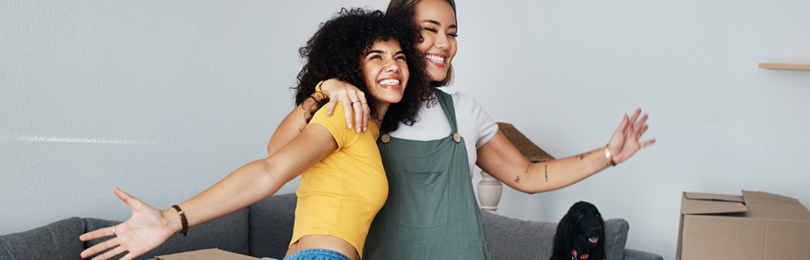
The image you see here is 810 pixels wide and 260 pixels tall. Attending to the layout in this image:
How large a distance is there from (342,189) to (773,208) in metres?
1.37

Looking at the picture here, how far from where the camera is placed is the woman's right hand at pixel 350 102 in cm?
101

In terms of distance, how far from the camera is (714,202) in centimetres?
169

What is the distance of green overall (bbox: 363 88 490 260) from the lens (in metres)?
1.18

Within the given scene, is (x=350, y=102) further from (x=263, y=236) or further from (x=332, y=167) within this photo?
(x=263, y=236)

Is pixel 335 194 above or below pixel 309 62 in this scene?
below

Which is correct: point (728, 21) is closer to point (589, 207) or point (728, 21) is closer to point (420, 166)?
point (589, 207)

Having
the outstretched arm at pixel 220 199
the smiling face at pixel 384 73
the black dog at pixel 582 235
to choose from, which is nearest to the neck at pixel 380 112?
the smiling face at pixel 384 73

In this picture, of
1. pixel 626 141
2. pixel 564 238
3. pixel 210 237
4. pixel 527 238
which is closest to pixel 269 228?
pixel 210 237

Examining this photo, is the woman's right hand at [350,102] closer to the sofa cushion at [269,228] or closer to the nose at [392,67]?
the nose at [392,67]

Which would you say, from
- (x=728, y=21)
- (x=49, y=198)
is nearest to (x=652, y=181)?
(x=728, y=21)

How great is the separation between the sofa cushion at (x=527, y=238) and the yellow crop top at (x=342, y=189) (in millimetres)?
1323

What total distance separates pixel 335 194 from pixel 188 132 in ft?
4.70

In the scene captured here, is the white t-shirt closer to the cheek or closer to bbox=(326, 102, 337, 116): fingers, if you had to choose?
the cheek

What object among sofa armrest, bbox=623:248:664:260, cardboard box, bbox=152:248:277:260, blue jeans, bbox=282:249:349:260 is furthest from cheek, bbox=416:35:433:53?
sofa armrest, bbox=623:248:664:260
